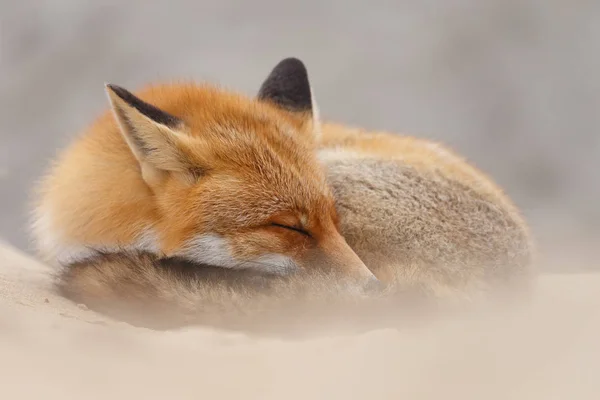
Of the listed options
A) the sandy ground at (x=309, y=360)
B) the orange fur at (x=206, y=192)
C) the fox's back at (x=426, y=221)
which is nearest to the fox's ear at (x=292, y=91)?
the fox's back at (x=426, y=221)

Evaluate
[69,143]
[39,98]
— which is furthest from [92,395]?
[39,98]

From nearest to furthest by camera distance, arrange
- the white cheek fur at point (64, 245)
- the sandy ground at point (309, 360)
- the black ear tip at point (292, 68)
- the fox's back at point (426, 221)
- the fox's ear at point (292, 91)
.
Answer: the sandy ground at point (309, 360), the white cheek fur at point (64, 245), the fox's back at point (426, 221), the fox's ear at point (292, 91), the black ear tip at point (292, 68)

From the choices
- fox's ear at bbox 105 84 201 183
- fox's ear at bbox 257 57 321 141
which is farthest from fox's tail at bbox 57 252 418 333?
fox's ear at bbox 257 57 321 141

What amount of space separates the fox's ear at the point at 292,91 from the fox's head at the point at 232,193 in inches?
18.3

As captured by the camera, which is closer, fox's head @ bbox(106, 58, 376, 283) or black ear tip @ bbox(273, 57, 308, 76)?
fox's head @ bbox(106, 58, 376, 283)

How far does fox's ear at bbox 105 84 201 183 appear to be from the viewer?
2.20 meters

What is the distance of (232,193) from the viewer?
2232 millimetres

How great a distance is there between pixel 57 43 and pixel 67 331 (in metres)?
7.20

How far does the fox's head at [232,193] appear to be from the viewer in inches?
86.8

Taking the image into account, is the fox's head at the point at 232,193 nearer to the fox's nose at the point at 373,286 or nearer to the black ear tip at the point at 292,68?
the fox's nose at the point at 373,286

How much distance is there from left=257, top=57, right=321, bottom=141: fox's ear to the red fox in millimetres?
10

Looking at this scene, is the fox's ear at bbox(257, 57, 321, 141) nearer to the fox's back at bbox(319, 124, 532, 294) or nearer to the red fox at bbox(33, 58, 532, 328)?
the red fox at bbox(33, 58, 532, 328)

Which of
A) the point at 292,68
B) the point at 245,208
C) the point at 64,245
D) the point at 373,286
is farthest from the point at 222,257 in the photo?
the point at 292,68

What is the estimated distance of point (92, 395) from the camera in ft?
4.44
